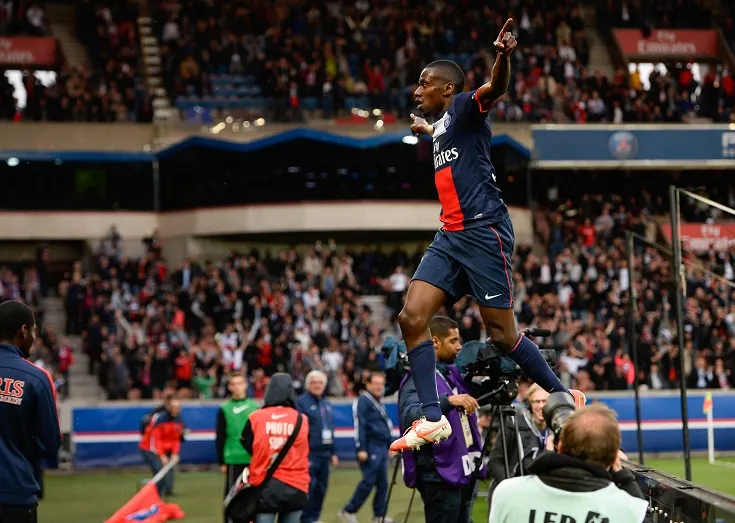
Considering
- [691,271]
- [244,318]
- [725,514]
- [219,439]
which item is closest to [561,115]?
[691,271]

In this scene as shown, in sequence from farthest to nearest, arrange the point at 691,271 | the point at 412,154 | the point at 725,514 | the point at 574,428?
1. the point at 412,154
2. the point at 691,271
3. the point at 725,514
4. the point at 574,428

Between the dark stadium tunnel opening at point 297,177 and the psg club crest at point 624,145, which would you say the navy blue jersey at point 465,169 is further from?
the psg club crest at point 624,145

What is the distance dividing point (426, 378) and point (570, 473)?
209 cm

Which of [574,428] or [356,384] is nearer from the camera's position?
[574,428]

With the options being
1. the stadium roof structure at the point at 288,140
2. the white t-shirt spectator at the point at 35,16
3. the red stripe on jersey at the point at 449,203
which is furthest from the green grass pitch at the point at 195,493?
the white t-shirt spectator at the point at 35,16

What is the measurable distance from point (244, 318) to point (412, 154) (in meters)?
9.34

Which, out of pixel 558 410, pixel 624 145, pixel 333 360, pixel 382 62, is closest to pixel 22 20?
pixel 382 62

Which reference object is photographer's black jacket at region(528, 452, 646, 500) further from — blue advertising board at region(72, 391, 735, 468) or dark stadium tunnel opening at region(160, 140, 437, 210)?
dark stadium tunnel opening at region(160, 140, 437, 210)

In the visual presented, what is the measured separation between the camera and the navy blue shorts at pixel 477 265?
5824 mm

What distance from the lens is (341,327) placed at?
75.2ft

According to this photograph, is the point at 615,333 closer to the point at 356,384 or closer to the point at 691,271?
the point at 691,271

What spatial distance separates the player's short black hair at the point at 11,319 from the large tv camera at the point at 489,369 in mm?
2367

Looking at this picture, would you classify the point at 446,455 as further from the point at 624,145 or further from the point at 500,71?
the point at 624,145

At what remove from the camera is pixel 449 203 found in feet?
19.4
